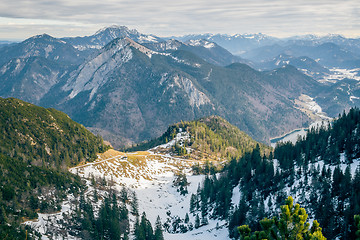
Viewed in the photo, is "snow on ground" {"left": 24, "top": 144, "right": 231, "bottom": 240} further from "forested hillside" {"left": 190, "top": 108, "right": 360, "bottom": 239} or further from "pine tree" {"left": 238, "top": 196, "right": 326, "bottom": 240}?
"pine tree" {"left": 238, "top": 196, "right": 326, "bottom": 240}

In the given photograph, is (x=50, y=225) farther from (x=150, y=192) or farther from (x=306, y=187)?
(x=306, y=187)

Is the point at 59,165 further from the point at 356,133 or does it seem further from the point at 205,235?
the point at 356,133

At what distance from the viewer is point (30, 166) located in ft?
421

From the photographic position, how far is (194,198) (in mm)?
154250

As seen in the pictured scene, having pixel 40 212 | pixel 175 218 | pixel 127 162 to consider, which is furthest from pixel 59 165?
pixel 175 218

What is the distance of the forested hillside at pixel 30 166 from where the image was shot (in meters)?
92.6

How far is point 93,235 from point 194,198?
73366mm

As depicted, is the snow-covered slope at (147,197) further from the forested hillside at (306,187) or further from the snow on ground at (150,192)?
the forested hillside at (306,187)

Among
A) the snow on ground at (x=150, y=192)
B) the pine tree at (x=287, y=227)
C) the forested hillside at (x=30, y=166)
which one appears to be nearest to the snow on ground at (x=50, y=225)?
the snow on ground at (x=150, y=192)

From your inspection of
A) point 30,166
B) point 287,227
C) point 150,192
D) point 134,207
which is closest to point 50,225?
point 30,166

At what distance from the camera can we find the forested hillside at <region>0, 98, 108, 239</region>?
304ft

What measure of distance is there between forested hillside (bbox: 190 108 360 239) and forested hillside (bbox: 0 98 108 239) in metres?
73.7

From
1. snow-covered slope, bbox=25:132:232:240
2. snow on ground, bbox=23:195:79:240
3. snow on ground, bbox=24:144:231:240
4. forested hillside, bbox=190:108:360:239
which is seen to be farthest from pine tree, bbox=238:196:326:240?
snow on ground, bbox=23:195:79:240

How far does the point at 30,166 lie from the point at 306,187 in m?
129
